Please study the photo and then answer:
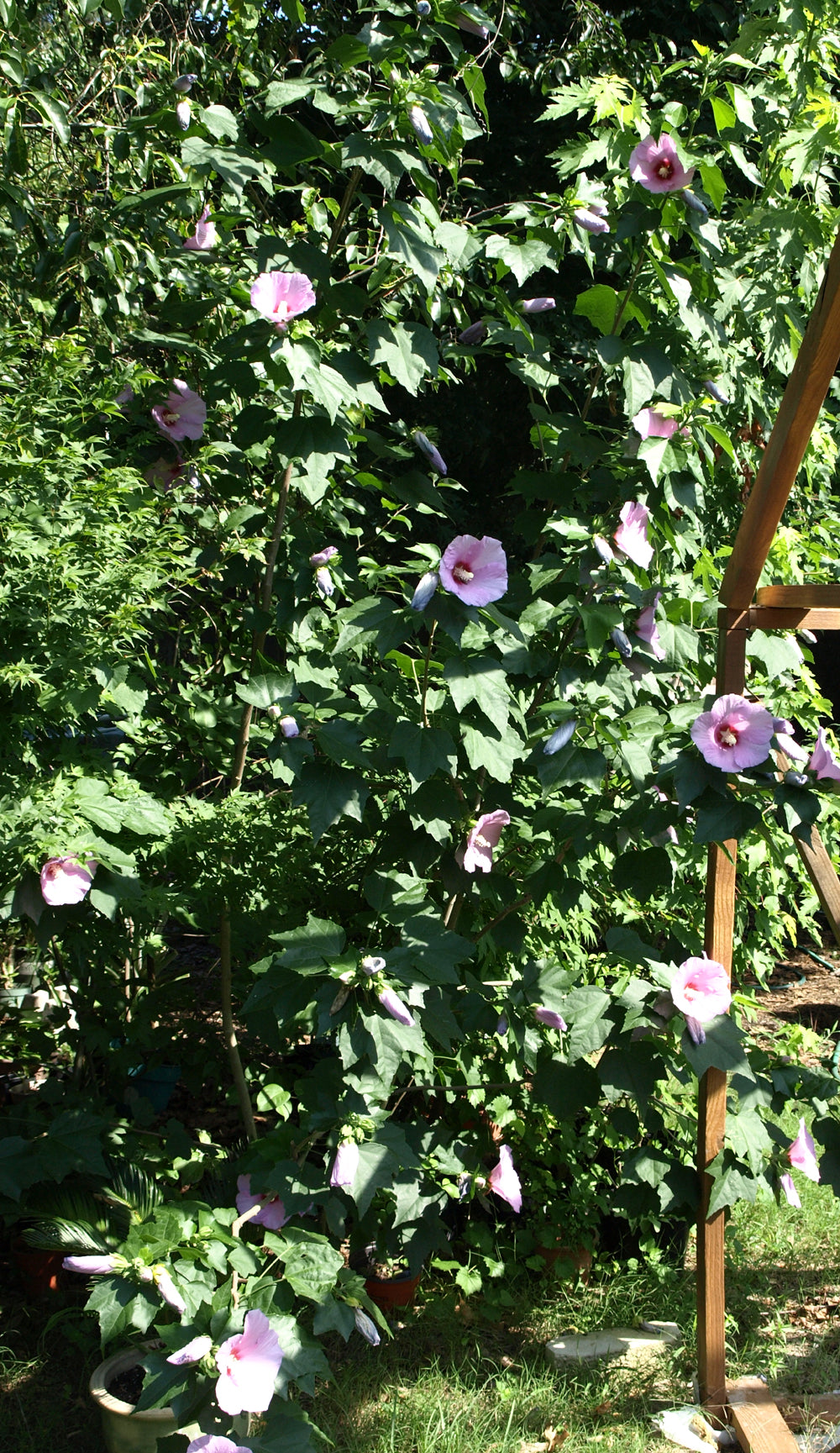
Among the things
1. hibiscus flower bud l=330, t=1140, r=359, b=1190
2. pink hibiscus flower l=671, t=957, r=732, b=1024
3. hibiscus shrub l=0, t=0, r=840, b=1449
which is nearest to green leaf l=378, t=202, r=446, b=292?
hibiscus shrub l=0, t=0, r=840, b=1449

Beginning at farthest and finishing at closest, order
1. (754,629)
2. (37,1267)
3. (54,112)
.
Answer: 1. (37,1267)
2. (54,112)
3. (754,629)

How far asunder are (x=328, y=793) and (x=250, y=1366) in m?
0.76

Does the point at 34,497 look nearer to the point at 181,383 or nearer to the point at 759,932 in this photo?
the point at 181,383

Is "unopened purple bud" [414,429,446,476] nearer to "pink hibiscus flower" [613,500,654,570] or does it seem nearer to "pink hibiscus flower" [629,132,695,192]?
"pink hibiscus flower" [613,500,654,570]

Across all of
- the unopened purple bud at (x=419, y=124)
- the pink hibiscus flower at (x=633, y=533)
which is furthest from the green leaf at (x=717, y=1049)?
the unopened purple bud at (x=419, y=124)

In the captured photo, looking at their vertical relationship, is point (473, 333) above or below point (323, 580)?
above

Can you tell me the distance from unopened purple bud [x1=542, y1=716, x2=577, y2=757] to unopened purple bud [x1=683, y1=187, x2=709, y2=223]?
79 cm

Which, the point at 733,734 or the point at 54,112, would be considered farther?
the point at 54,112

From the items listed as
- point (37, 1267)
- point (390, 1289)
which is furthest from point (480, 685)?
point (37, 1267)

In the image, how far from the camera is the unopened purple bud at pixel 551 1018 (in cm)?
187

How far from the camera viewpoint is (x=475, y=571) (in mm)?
1548

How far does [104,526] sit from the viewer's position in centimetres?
187

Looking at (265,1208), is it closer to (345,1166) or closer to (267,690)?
(345,1166)

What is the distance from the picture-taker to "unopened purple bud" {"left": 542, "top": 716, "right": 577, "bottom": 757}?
1683 mm
